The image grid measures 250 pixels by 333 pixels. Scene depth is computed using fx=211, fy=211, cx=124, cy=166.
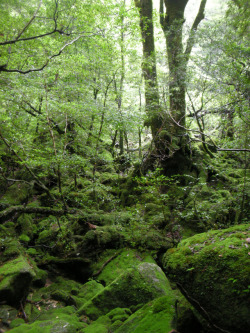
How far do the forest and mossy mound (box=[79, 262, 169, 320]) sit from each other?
0.02m

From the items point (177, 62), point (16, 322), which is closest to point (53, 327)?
point (16, 322)

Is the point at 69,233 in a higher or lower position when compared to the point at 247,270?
lower

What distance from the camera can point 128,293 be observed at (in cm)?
449

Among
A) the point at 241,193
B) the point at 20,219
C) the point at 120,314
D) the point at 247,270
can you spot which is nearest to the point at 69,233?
the point at 20,219

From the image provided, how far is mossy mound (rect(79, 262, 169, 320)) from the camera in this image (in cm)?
434

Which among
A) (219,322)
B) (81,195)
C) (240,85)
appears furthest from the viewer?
(81,195)

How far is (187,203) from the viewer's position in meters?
8.14

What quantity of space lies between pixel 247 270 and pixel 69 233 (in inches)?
256

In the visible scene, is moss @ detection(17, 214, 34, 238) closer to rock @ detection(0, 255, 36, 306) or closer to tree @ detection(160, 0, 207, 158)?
rock @ detection(0, 255, 36, 306)

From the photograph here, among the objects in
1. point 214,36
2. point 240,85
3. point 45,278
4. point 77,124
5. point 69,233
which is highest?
point 214,36

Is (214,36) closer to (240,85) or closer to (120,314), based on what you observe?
(240,85)

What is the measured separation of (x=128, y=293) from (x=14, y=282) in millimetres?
2373

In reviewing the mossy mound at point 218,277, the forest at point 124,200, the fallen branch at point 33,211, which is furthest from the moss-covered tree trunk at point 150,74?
the mossy mound at point 218,277

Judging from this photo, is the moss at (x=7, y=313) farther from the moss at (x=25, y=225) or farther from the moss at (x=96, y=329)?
the moss at (x=25, y=225)
